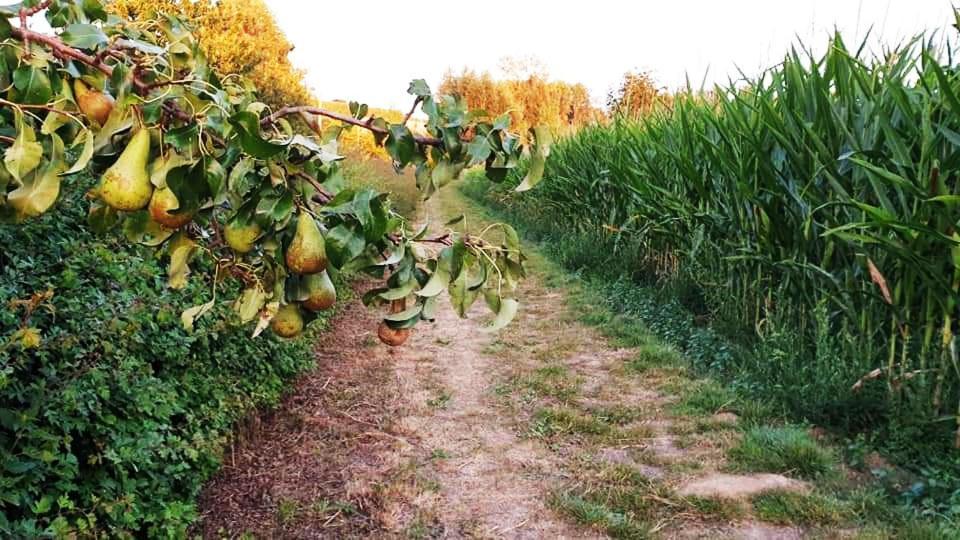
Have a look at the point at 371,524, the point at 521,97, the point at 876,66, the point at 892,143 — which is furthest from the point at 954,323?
the point at 521,97

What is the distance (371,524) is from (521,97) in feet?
70.4

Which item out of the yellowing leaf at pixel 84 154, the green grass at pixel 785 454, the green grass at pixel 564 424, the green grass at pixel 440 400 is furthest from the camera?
the green grass at pixel 440 400

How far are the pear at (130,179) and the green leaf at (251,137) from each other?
119 mm

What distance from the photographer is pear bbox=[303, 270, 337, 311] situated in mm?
900

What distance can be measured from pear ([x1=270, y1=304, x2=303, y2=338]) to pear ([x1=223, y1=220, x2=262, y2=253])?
13 cm

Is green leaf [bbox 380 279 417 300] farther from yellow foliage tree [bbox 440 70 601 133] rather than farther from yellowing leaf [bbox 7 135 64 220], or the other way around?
yellow foliage tree [bbox 440 70 601 133]

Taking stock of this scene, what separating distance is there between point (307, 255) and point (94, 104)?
34 centimetres

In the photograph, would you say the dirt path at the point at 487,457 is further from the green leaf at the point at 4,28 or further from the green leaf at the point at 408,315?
the green leaf at the point at 4,28

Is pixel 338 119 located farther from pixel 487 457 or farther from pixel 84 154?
pixel 487 457

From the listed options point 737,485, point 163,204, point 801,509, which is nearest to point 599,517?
point 737,485

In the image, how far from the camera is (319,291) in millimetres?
904

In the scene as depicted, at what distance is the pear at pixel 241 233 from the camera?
0.83 metres

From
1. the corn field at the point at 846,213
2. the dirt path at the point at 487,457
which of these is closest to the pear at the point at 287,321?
the dirt path at the point at 487,457

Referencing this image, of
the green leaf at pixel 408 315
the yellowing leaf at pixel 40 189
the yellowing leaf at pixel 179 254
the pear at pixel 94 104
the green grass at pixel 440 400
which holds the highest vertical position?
the pear at pixel 94 104
